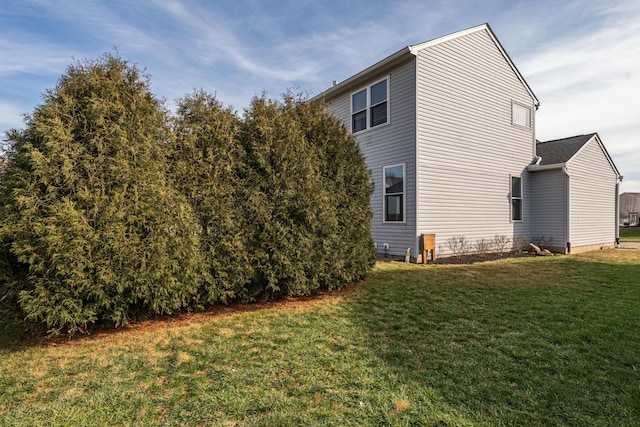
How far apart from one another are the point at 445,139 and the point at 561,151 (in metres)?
6.18

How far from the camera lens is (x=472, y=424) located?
7.06ft

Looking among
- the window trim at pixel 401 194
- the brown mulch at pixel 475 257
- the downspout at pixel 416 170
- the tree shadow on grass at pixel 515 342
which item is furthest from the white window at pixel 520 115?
the tree shadow on grass at pixel 515 342

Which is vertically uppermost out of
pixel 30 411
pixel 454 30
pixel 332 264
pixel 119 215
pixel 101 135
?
pixel 454 30

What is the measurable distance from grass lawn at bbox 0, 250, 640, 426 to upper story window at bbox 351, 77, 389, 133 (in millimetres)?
6785

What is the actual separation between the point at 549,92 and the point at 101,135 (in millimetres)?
15231

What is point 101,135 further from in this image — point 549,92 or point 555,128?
point 555,128

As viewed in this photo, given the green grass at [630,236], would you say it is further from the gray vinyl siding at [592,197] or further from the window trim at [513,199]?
the window trim at [513,199]

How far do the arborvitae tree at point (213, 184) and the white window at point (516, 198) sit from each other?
10588mm

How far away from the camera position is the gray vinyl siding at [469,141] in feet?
30.3

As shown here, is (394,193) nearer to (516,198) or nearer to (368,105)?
(368,105)

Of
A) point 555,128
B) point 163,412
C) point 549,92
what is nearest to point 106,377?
point 163,412

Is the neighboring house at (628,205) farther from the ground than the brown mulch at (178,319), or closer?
farther from the ground

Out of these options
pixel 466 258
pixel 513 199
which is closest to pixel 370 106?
pixel 466 258

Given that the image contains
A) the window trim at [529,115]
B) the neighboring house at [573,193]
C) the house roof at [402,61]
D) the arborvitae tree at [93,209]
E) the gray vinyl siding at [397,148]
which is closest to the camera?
the arborvitae tree at [93,209]
